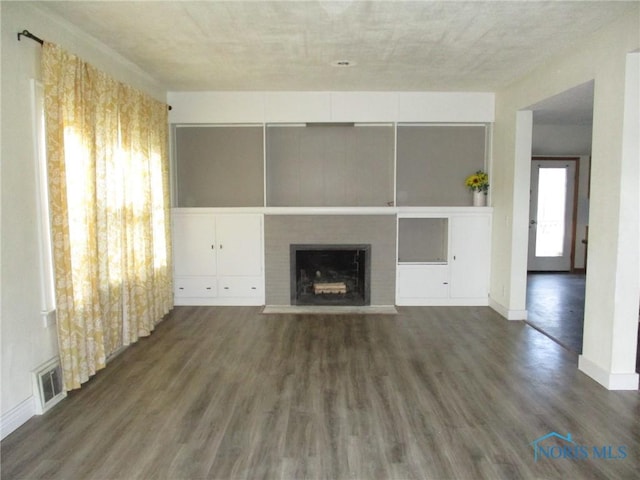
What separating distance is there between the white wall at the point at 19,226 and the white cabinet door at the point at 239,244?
2.70 meters

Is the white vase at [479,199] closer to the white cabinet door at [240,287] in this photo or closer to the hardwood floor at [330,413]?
the hardwood floor at [330,413]

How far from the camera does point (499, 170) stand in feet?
17.8

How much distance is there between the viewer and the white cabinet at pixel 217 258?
5617 millimetres

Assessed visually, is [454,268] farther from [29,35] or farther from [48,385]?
[29,35]

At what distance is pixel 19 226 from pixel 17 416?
1205 mm

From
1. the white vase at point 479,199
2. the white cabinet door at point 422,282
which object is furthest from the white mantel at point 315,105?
the white cabinet door at point 422,282

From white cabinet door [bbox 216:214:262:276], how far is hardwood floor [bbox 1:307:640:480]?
1.32 m

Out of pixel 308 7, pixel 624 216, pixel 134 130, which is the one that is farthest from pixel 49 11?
pixel 624 216

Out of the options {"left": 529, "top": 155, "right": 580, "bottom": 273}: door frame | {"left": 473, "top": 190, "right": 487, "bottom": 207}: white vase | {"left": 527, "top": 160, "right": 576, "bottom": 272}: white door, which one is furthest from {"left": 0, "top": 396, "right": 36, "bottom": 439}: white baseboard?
{"left": 529, "top": 155, "right": 580, "bottom": 273}: door frame

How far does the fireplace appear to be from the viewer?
5.67 meters

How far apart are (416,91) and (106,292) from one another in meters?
4.22

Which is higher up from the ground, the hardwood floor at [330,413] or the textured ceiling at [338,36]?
the textured ceiling at [338,36]

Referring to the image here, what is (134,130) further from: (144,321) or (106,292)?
(144,321)

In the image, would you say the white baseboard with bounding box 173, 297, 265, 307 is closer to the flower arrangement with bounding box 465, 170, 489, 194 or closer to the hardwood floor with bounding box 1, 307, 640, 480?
the hardwood floor with bounding box 1, 307, 640, 480
